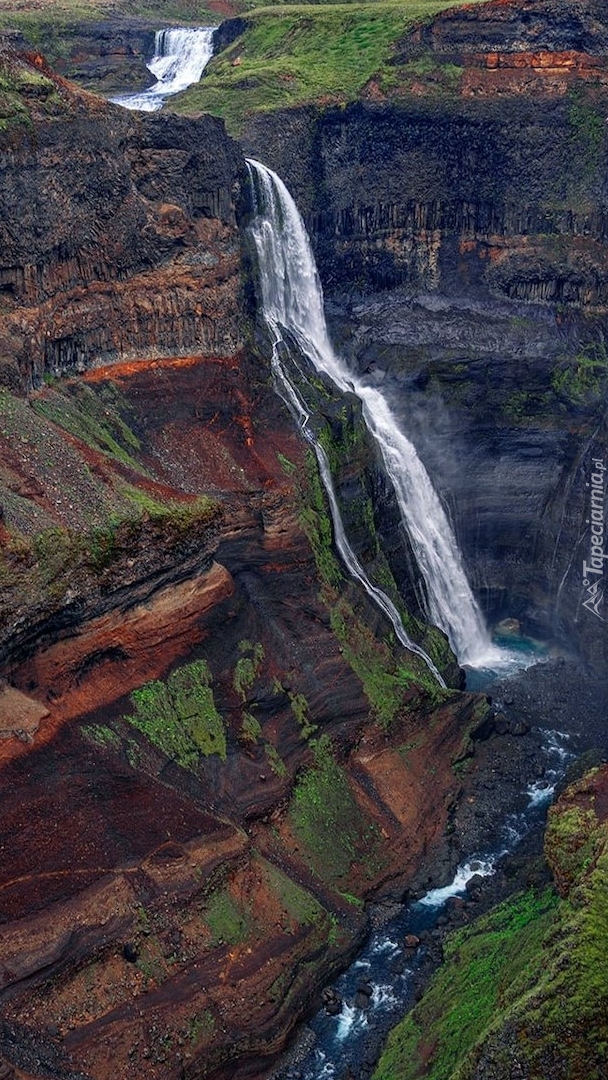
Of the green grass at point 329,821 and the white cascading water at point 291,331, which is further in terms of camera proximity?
the white cascading water at point 291,331

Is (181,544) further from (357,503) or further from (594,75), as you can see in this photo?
(594,75)

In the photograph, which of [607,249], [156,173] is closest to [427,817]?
[156,173]

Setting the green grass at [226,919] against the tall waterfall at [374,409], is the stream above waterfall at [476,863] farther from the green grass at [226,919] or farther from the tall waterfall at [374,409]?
the tall waterfall at [374,409]

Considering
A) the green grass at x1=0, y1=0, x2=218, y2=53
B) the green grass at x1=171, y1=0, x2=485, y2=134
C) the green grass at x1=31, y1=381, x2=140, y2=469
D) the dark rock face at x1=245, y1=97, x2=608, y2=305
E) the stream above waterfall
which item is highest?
the green grass at x1=0, y1=0, x2=218, y2=53

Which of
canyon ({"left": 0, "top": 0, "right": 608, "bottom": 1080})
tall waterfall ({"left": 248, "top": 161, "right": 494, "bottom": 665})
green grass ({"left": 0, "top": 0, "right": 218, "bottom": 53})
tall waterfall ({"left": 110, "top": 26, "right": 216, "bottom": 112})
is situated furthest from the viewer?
green grass ({"left": 0, "top": 0, "right": 218, "bottom": 53})

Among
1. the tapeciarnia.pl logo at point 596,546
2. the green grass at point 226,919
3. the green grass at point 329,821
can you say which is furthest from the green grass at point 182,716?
the tapeciarnia.pl logo at point 596,546

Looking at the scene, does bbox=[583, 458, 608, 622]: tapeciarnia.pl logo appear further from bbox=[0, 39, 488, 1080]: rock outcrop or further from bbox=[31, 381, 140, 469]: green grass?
bbox=[31, 381, 140, 469]: green grass

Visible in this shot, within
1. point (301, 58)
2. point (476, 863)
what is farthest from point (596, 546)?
point (301, 58)

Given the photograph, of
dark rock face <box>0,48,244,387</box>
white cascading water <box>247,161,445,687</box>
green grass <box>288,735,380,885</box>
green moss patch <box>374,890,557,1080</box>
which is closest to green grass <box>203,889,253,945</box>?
green grass <box>288,735,380,885</box>
